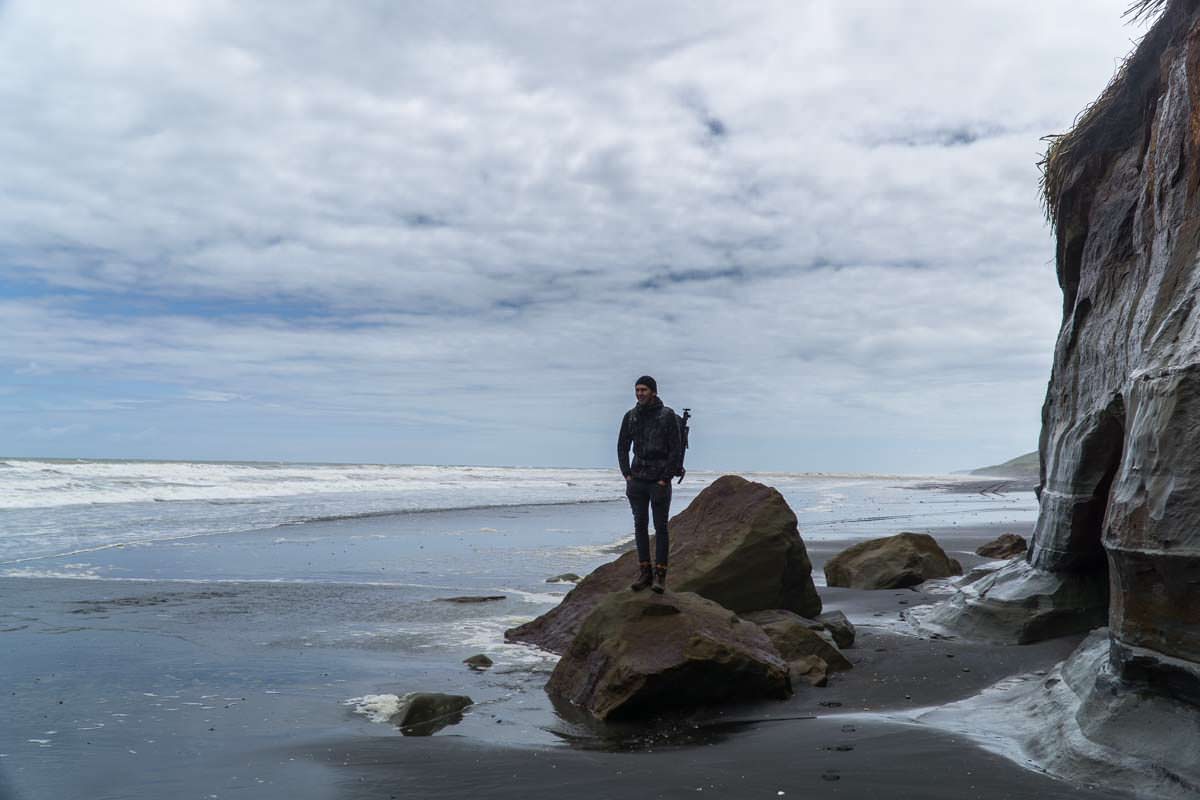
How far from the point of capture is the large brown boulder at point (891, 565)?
504 inches

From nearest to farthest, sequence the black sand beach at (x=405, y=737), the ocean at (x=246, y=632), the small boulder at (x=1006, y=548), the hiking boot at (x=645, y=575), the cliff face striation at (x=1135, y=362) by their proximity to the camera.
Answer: the cliff face striation at (x=1135, y=362) → the black sand beach at (x=405, y=737) → the ocean at (x=246, y=632) → the hiking boot at (x=645, y=575) → the small boulder at (x=1006, y=548)

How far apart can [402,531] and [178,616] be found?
12217 mm

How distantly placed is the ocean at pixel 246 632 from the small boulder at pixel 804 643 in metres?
2.19

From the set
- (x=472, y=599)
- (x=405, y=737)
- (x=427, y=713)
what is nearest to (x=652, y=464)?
(x=427, y=713)

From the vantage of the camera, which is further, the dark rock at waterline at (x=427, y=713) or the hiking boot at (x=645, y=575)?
the hiking boot at (x=645, y=575)

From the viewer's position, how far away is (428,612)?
11633 mm

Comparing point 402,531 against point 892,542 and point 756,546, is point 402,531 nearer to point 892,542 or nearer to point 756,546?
point 892,542

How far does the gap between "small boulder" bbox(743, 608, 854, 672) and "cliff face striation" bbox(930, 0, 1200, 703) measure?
1550 millimetres

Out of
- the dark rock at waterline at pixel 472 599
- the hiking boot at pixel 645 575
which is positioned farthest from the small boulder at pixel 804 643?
the dark rock at waterline at pixel 472 599

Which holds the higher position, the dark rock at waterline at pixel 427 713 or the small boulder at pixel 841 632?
the small boulder at pixel 841 632

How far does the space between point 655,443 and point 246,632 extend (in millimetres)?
5331

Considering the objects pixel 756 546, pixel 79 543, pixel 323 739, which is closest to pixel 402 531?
pixel 79 543

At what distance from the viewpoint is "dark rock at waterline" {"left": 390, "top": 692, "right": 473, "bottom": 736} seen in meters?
6.57

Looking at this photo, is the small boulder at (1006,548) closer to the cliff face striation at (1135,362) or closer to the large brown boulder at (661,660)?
the cliff face striation at (1135,362)
